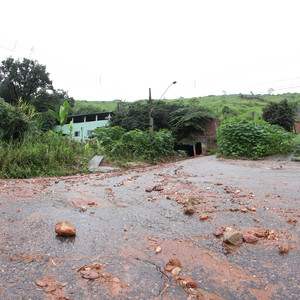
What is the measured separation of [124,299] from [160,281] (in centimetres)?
28

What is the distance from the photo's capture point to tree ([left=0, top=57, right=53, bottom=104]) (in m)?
26.9

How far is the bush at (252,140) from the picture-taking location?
34.7 feet

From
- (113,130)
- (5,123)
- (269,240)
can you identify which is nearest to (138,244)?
(269,240)

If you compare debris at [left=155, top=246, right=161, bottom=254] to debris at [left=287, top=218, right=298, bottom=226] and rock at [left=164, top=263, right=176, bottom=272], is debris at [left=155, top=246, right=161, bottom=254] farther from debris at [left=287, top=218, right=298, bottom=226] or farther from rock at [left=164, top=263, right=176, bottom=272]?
debris at [left=287, top=218, right=298, bottom=226]

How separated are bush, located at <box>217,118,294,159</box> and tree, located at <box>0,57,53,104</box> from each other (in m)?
25.3

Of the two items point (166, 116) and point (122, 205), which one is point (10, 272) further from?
point (166, 116)

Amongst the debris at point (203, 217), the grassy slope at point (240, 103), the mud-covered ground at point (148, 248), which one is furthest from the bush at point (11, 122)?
the grassy slope at point (240, 103)

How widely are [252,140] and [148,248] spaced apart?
10.1 meters

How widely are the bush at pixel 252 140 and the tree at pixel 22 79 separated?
82.9 feet

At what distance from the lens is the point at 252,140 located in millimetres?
10734

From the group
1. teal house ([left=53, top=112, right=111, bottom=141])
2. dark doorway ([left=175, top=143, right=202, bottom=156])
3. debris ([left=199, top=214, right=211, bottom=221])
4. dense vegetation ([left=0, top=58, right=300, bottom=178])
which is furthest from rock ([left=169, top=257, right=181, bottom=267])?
teal house ([left=53, top=112, right=111, bottom=141])

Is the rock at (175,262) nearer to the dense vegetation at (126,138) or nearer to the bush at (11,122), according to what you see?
the dense vegetation at (126,138)

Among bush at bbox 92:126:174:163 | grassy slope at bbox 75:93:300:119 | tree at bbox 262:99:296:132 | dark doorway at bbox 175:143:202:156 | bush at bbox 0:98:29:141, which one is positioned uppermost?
grassy slope at bbox 75:93:300:119

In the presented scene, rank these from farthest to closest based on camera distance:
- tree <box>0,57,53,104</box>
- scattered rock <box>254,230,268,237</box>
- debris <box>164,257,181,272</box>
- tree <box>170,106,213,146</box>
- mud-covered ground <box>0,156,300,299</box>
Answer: tree <box>0,57,53,104</box> → tree <box>170,106,213,146</box> → scattered rock <box>254,230,268,237</box> → debris <box>164,257,181,272</box> → mud-covered ground <box>0,156,300,299</box>
